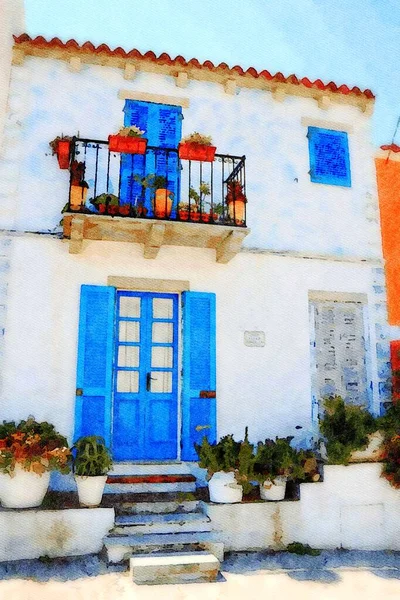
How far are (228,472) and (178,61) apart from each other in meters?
6.05

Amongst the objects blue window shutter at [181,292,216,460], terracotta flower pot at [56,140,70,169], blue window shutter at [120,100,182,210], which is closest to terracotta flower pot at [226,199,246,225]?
blue window shutter at [120,100,182,210]

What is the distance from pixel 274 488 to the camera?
645 centimetres

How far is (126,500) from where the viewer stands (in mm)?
6469

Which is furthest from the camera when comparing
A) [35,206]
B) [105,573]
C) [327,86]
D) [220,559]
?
[327,86]

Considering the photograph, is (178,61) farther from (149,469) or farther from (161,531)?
(161,531)

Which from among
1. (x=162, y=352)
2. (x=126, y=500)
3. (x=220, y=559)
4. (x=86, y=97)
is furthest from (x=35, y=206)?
(x=220, y=559)

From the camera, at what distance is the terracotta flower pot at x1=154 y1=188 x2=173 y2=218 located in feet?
23.6

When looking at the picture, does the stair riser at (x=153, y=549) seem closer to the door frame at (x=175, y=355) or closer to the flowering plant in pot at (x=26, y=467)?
the flowering plant in pot at (x=26, y=467)

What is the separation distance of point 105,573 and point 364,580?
262cm

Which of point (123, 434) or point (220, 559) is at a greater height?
point (123, 434)

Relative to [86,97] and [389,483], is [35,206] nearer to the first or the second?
[86,97]

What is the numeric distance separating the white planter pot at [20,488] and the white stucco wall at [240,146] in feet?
10.8

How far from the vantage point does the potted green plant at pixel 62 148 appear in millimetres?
7336

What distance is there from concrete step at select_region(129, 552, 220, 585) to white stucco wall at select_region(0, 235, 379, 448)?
225 cm
